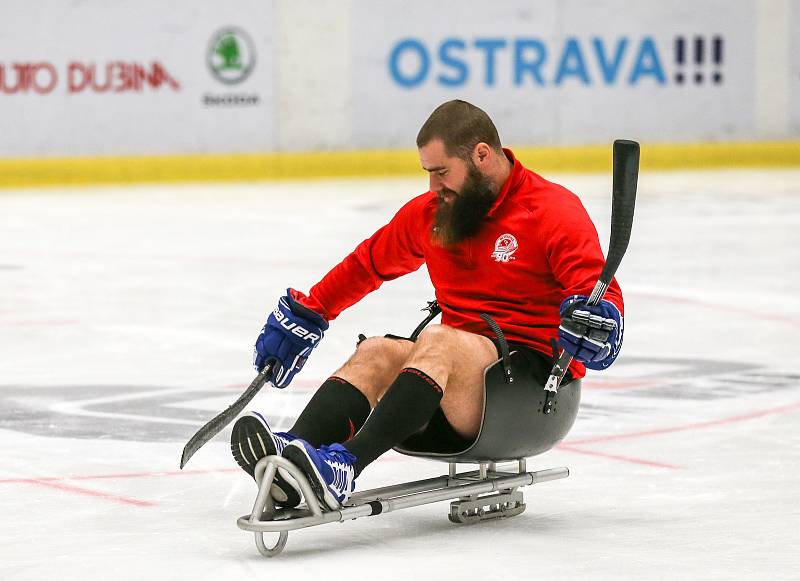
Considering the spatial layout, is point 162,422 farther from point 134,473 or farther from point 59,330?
point 59,330

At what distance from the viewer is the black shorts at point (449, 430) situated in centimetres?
329

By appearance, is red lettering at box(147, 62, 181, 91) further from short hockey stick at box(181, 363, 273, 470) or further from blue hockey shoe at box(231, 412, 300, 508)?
blue hockey shoe at box(231, 412, 300, 508)

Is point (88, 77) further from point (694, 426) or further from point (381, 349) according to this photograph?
point (381, 349)

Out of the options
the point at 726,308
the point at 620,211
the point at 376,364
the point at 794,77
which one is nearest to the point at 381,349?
the point at 376,364

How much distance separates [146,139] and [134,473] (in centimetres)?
1001

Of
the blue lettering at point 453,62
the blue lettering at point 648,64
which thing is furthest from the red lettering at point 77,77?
the blue lettering at point 648,64

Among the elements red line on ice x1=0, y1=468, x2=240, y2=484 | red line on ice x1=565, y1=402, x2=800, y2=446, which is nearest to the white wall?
red line on ice x1=565, y1=402, x2=800, y2=446

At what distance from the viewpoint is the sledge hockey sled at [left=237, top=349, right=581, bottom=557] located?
3012mm

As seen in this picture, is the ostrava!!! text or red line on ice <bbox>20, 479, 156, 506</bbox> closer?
red line on ice <bbox>20, 479, 156, 506</bbox>

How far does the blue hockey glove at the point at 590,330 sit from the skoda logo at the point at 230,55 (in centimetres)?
1115

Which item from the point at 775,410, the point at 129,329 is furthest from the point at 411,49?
the point at 775,410

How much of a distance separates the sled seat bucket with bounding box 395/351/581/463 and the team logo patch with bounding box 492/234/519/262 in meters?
0.19

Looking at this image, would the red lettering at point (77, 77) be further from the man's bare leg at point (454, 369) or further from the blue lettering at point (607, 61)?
the man's bare leg at point (454, 369)

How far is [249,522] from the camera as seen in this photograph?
3.00 meters
